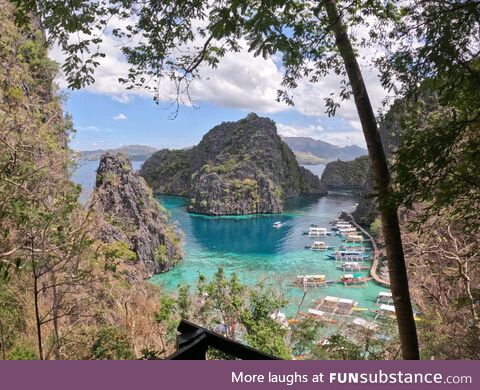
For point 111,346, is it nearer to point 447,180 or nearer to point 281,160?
point 447,180

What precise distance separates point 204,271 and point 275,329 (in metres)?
21.6

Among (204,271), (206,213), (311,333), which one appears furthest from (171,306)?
(206,213)

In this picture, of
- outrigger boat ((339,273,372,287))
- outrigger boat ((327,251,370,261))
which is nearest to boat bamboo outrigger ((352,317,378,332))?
outrigger boat ((339,273,372,287))

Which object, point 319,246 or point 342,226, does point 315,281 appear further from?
point 342,226

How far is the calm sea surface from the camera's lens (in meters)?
25.2

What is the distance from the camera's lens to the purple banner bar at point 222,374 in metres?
1.48

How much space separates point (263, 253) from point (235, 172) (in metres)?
30.0

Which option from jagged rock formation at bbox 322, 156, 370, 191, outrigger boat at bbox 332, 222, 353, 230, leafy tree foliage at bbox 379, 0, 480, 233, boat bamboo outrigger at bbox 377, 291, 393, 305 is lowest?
boat bamboo outrigger at bbox 377, 291, 393, 305

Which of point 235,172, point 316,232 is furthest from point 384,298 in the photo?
point 235,172

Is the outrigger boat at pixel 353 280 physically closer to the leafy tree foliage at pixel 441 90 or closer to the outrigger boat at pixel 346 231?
the outrigger boat at pixel 346 231

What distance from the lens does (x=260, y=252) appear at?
3844cm

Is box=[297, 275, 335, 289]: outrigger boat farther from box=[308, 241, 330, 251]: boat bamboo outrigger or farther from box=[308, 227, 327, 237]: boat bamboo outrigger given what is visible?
box=[308, 227, 327, 237]: boat bamboo outrigger

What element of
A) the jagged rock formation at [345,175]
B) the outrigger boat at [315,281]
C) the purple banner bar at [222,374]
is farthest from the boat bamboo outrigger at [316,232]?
the jagged rock formation at [345,175]

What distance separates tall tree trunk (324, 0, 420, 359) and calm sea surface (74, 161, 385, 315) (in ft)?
35.4
